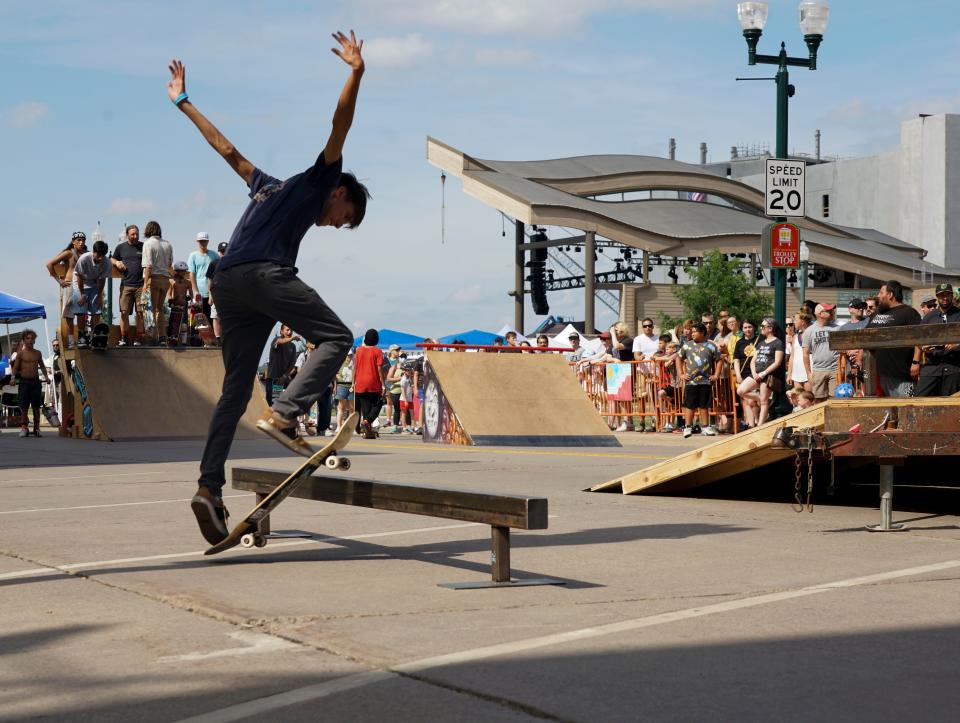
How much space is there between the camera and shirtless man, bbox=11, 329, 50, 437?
22.7m

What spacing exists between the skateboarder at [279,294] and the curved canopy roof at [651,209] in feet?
160

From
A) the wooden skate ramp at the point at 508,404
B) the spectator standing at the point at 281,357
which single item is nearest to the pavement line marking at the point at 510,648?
the wooden skate ramp at the point at 508,404

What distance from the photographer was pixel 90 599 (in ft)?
16.3

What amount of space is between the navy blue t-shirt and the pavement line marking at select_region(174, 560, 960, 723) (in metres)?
2.43

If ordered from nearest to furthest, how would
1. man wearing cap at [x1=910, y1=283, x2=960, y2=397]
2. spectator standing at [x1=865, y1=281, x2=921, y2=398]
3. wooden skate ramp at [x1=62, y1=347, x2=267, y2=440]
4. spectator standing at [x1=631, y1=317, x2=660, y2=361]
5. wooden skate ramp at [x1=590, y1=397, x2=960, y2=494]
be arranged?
wooden skate ramp at [x1=590, y1=397, x2=960, y2=494] → man wearing cap at [x1=910, y1=283, x2=960, y2=397] → spectator standing at [x1=865, y1=281, x2=921, y2=398] → wooden skate ramp at [x1=62, y1=347, x2=267, y2=440] → spectator standing at [x1=631, y1=317, x2=660, y2=361]

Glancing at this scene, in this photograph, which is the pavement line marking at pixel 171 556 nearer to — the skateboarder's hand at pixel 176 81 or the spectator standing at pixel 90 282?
the skateboarder's hand at pixel 176 81

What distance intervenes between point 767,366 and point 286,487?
13.4 meters

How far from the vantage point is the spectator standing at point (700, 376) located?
2036cm

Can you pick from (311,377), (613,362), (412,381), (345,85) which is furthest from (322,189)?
(412,381)

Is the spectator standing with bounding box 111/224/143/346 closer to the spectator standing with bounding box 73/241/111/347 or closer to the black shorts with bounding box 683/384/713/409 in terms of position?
the spectator standing with bounding box 73/241/111/347

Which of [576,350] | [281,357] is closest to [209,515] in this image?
[281,357]

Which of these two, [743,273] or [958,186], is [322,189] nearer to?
[743,273]

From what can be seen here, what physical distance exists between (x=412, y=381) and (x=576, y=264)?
1655 inches

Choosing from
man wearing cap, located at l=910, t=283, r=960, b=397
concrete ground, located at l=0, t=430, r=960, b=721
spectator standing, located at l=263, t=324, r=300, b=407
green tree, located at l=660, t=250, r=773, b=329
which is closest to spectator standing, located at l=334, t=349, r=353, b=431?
spectator standing, located at l=263, t=324, r=300, b=407
